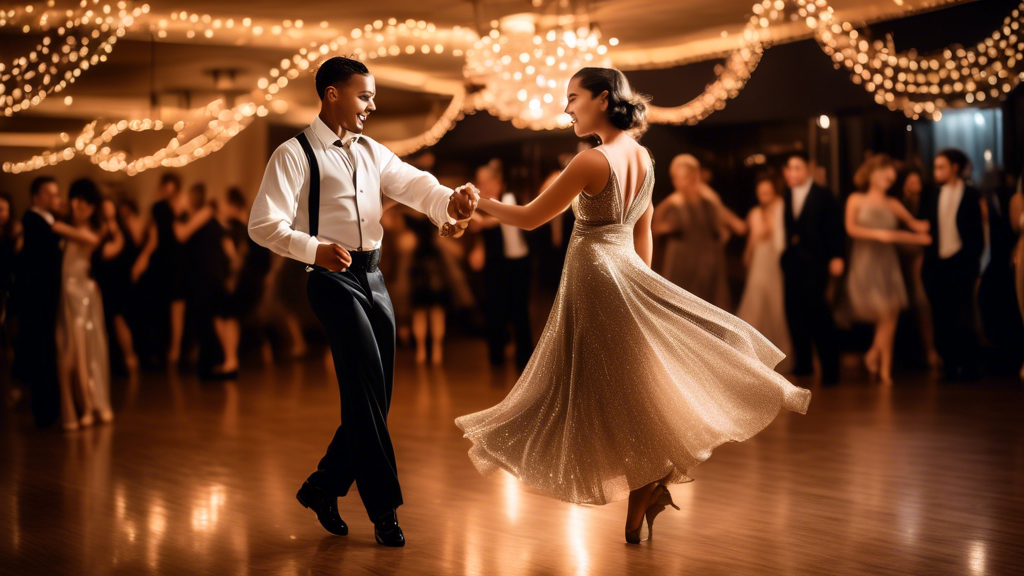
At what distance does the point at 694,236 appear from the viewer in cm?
664

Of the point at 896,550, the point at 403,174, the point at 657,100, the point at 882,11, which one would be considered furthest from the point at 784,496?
the point at 657,100

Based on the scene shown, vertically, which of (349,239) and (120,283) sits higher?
(349,239)

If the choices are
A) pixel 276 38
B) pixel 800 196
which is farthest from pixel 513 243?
pixel 276 38

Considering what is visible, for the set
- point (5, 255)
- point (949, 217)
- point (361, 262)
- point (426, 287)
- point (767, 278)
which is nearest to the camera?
point (361, 262)

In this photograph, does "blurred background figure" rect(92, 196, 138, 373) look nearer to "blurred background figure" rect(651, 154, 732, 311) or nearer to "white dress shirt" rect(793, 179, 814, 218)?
"blurred background figure" rect(651, 154, 732, 311)

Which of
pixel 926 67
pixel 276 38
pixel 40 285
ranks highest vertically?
pixel 276 38

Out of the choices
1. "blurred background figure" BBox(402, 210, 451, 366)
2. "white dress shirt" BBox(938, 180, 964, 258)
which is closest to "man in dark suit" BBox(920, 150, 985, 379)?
Answer: "white dress shirt" BBox(938, 180, 964, 258)

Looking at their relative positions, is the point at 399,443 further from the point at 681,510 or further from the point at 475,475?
the point at 681,510

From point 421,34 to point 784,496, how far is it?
6050mm

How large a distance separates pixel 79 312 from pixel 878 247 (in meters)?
5.02

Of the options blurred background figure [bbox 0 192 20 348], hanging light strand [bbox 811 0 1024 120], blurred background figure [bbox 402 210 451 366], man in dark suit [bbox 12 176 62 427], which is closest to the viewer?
man in dark suit [bbox 12 176 62 427]

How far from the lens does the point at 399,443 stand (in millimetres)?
4270

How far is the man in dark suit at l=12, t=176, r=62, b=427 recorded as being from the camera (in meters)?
4.68

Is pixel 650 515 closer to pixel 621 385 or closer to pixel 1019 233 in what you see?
pixel 621 385
